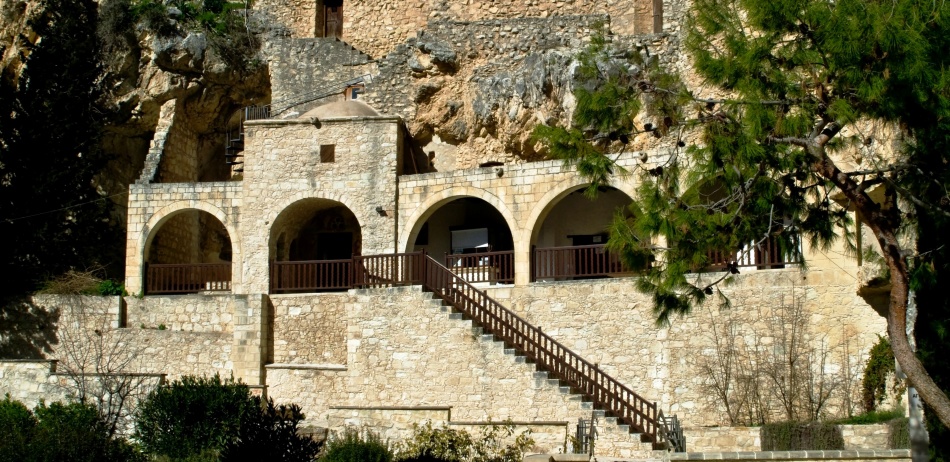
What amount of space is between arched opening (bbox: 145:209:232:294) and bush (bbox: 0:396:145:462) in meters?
4.84

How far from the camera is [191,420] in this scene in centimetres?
1767

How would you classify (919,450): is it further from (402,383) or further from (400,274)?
(400,274)

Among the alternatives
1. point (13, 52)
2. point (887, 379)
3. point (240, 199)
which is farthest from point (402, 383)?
point (13, 52)

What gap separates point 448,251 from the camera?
26.2 m

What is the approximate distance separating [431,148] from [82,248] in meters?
7.85

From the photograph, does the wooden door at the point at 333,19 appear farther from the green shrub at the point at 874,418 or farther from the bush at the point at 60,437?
the green shrub at the point at 874,418

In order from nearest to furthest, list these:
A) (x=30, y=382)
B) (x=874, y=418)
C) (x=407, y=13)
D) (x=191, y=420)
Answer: (x=874, y=418)
(x=191, y=420)
(x=30, y=382)
(x=407, y=13)

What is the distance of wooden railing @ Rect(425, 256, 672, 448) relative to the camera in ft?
58.5

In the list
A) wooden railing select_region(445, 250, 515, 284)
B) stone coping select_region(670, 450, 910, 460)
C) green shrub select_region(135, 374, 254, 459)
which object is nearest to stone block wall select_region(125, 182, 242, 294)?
wooden railing select_region(445, 250, 515, 284)

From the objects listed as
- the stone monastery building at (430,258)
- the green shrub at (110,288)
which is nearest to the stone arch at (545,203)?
the stone monastery building at (430,258)

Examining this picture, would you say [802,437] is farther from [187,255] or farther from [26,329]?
[187,255]

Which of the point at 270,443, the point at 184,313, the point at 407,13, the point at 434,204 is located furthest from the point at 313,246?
the point at 270,443

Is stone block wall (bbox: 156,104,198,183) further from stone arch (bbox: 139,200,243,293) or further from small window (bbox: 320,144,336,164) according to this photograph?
small window (bbox: 320,144,336,164)

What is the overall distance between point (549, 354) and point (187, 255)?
11409 mm
